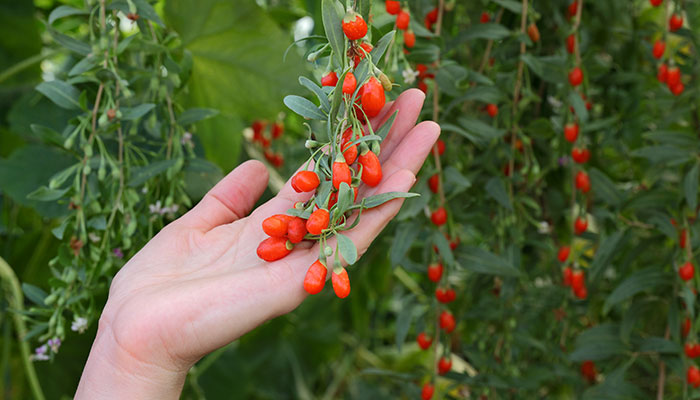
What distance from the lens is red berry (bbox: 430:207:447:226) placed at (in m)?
0.86

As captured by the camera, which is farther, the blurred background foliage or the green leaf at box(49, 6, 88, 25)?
the blurred background foliage

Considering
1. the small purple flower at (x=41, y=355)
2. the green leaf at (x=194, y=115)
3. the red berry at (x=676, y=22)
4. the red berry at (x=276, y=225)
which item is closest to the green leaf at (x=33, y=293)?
the small purple flower at (x=41, y=355)

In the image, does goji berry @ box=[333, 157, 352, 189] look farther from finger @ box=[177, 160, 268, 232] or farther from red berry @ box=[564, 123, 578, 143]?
red berry @ box=[564, 123, 578, 143]

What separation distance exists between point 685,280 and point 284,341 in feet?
4.06

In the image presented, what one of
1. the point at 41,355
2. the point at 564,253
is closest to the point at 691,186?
the point at 564,253

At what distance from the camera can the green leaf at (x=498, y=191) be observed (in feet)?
3.05

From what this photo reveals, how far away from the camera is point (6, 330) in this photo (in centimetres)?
121

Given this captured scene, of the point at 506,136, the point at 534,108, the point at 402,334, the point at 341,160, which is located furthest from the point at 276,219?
the point at 534,108

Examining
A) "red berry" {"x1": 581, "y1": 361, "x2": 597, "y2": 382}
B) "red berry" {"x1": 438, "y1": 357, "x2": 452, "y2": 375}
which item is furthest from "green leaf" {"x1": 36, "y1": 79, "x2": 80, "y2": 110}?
"red berry" {"x1": 581, "y1": 361, "x2": 597, "y2": 382}

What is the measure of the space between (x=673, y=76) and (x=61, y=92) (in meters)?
0.88

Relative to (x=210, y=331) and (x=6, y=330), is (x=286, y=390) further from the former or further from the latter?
(x=210, y=331)

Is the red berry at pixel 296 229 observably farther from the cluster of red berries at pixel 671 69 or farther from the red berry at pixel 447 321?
the cluster of red berries at pixel 671 69

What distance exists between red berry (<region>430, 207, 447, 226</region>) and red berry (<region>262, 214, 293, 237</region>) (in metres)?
0.27

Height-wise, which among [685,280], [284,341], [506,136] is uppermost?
[506,136]
